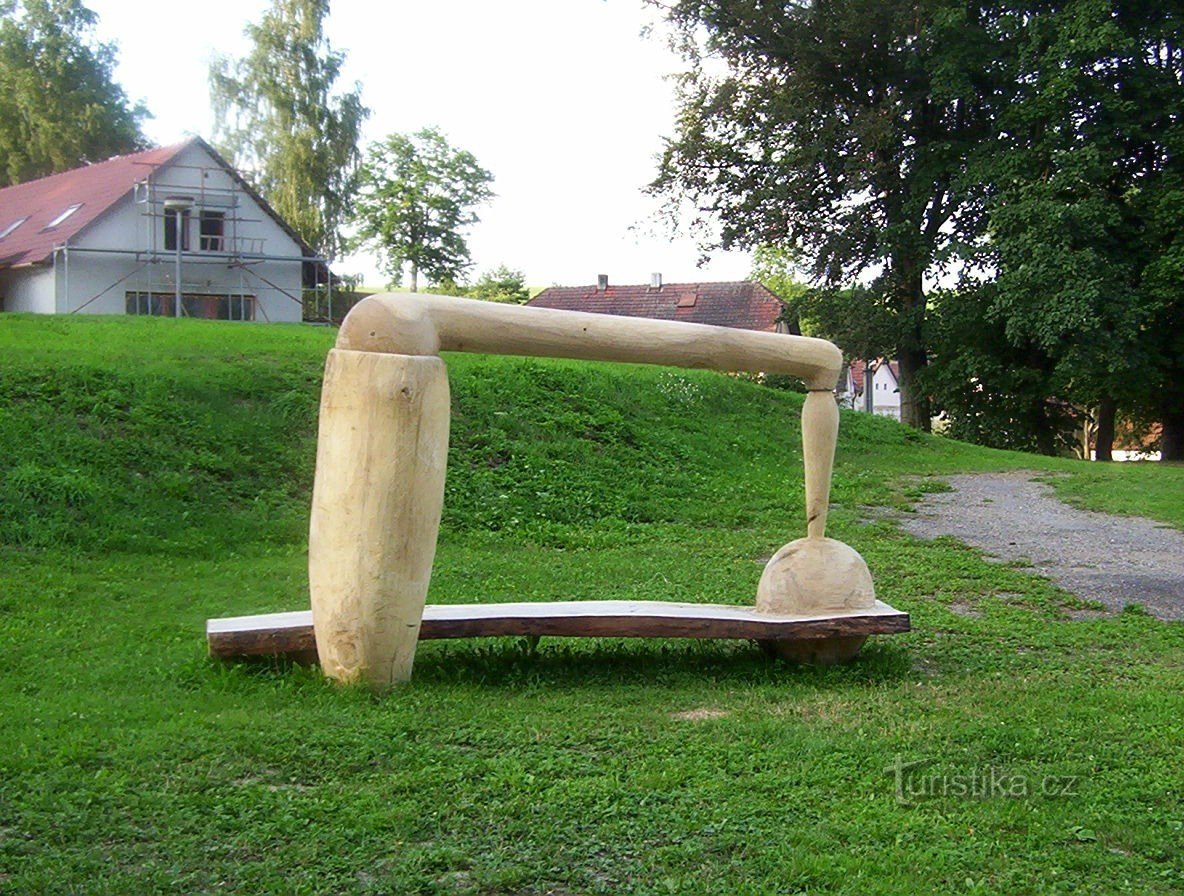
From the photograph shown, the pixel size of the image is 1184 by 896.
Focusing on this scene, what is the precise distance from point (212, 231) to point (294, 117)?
6.89 meters

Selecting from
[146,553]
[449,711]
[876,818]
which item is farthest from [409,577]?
[146,553]

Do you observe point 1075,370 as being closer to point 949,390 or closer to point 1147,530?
point 949,390

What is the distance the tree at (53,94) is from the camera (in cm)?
4250

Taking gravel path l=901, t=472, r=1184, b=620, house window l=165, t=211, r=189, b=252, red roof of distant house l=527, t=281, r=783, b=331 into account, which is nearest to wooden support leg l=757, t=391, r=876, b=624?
gravel path l=901, t=472, r=1184, b=620

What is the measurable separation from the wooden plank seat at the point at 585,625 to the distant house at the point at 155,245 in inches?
1110

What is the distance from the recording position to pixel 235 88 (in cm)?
3997

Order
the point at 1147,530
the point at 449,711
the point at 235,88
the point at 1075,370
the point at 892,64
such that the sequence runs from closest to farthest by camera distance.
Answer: the point at 449,711, the point at 1147,530, the point at 1075,370, the point at 892,64, the point at 235,88

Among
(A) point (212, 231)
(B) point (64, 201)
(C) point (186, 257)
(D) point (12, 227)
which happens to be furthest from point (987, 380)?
(D) point (12, 227)

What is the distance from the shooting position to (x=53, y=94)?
4297 cm

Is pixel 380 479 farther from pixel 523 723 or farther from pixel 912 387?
pixel 912 387

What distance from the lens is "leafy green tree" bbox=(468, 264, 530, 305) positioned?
2215 inches

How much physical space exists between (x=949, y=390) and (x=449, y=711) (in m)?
22.6

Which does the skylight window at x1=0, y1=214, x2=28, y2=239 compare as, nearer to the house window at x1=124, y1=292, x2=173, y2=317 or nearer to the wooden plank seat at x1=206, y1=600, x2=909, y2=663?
the house window at x1=124, y1=292, x2=173, y2=317

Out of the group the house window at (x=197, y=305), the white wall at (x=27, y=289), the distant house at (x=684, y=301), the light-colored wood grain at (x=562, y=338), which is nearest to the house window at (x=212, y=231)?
the house window at (x=197, y=305)
